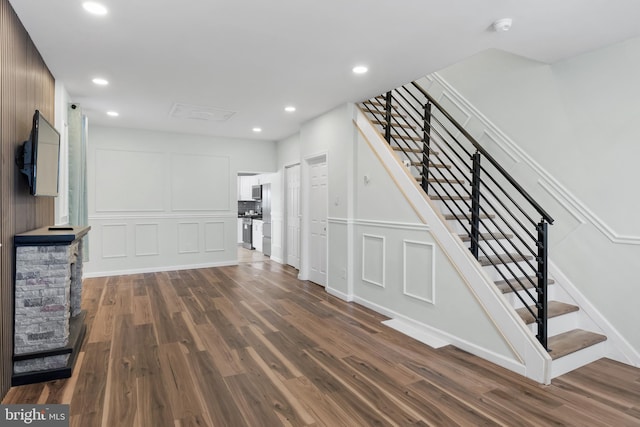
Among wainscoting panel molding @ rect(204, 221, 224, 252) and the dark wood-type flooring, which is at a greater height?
wainscoting panel molding @ rect(204, 221, 224, 252)

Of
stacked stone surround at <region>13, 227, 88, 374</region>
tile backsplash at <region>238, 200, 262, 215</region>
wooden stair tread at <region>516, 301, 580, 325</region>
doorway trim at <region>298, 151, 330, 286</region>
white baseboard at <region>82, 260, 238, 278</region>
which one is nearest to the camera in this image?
stacked stone surround at <region>13, 227, 88, 374</region>

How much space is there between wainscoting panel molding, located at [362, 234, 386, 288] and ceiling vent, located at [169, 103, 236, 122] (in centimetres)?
275

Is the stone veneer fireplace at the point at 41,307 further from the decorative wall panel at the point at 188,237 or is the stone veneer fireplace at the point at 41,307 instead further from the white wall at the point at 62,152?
the decorative wall panel at the point at 188,237

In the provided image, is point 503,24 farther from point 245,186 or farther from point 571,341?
point 245,186

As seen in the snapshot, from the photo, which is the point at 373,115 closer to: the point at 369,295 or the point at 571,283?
the point at 369,295

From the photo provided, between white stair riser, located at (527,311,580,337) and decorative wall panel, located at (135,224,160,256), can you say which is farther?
decorative wall panel, located at (135,224,160,256)

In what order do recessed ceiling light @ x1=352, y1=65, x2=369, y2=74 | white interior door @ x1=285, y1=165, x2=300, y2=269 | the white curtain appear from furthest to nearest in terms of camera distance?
white interior door @ x1=285, y1=165, x2=300, y2=269 → the white curtain → recessed ceiling light @ x1=352, y1=65, x2=369, y2=74

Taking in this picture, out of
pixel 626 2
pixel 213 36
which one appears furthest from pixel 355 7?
pixel 626 2

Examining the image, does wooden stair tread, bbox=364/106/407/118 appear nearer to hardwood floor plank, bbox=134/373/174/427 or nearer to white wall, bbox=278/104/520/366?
white wall, bbox=278/104/520/366

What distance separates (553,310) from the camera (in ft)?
10.2

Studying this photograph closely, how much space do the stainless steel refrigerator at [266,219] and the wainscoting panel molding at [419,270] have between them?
4872 millimetres

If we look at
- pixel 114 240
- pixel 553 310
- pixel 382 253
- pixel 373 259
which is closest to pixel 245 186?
pixel 114 240

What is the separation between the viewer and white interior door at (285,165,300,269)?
22.6 ft

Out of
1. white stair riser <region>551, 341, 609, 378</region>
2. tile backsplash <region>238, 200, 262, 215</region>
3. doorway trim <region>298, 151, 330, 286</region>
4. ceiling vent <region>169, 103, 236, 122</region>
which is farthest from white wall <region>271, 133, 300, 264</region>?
white stair riser <region>551, 341, 609, 378</region>
